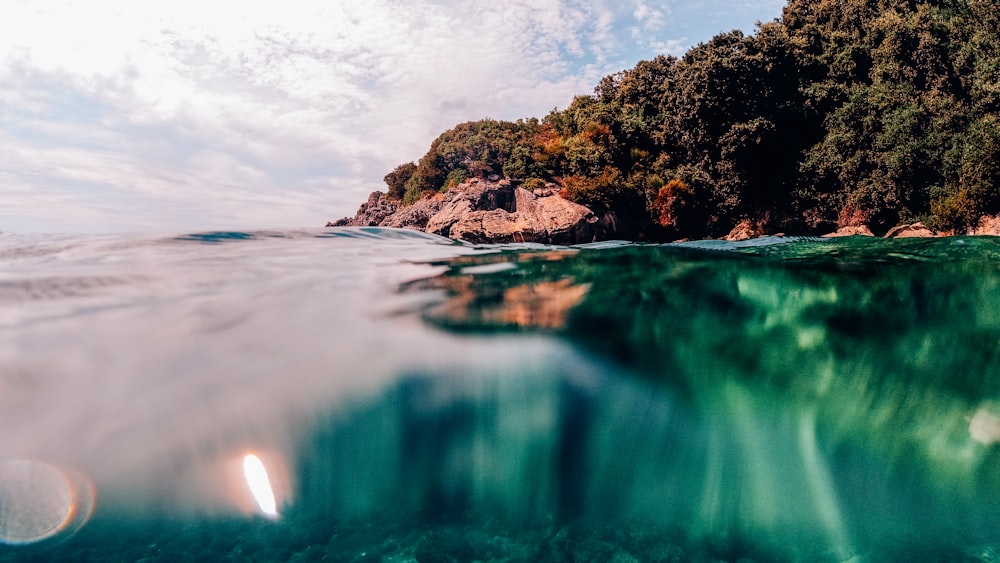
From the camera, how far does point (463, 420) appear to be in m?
4.87

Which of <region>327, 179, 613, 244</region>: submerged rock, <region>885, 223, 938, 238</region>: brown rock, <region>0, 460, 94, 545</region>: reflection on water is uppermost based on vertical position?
<region>327, 179, 613, 244</region>: submerged rock

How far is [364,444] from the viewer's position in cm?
477

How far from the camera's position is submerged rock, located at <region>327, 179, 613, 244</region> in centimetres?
2033

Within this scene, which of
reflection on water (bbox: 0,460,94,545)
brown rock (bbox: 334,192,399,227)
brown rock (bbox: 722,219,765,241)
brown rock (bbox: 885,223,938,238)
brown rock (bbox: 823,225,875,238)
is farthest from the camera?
brown rock (bbox: 334,192,399,227)

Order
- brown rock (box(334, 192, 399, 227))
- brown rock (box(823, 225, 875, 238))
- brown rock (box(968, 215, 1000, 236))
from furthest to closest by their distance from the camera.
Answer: brown rock (box(334, 192, 399, 227)) < brown rock (box(823, 225, 875, 238)) < brown rock (box(968, 215, 1000, 236))

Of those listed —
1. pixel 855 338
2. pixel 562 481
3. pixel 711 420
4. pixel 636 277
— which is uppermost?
pixel 636 277

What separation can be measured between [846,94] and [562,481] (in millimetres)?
31725

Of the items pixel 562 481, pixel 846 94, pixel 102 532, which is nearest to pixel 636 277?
pixel 562 481

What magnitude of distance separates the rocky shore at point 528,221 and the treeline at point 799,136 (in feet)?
1.93

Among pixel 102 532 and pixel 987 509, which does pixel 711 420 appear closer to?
pixel 987 509

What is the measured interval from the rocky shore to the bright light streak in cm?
1594

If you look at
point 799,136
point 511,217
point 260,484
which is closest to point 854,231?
point 799,136

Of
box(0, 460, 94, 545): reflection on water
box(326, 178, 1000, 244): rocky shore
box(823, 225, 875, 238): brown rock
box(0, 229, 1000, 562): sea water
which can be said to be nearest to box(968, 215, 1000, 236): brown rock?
box(326, 178, 1000, 244): rocky shore

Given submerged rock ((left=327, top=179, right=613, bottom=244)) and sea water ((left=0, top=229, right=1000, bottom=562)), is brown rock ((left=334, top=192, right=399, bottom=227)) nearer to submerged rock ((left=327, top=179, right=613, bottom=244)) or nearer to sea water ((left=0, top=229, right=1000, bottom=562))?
submerged rock ((left=327, top=179, right=613, bottom=244))
